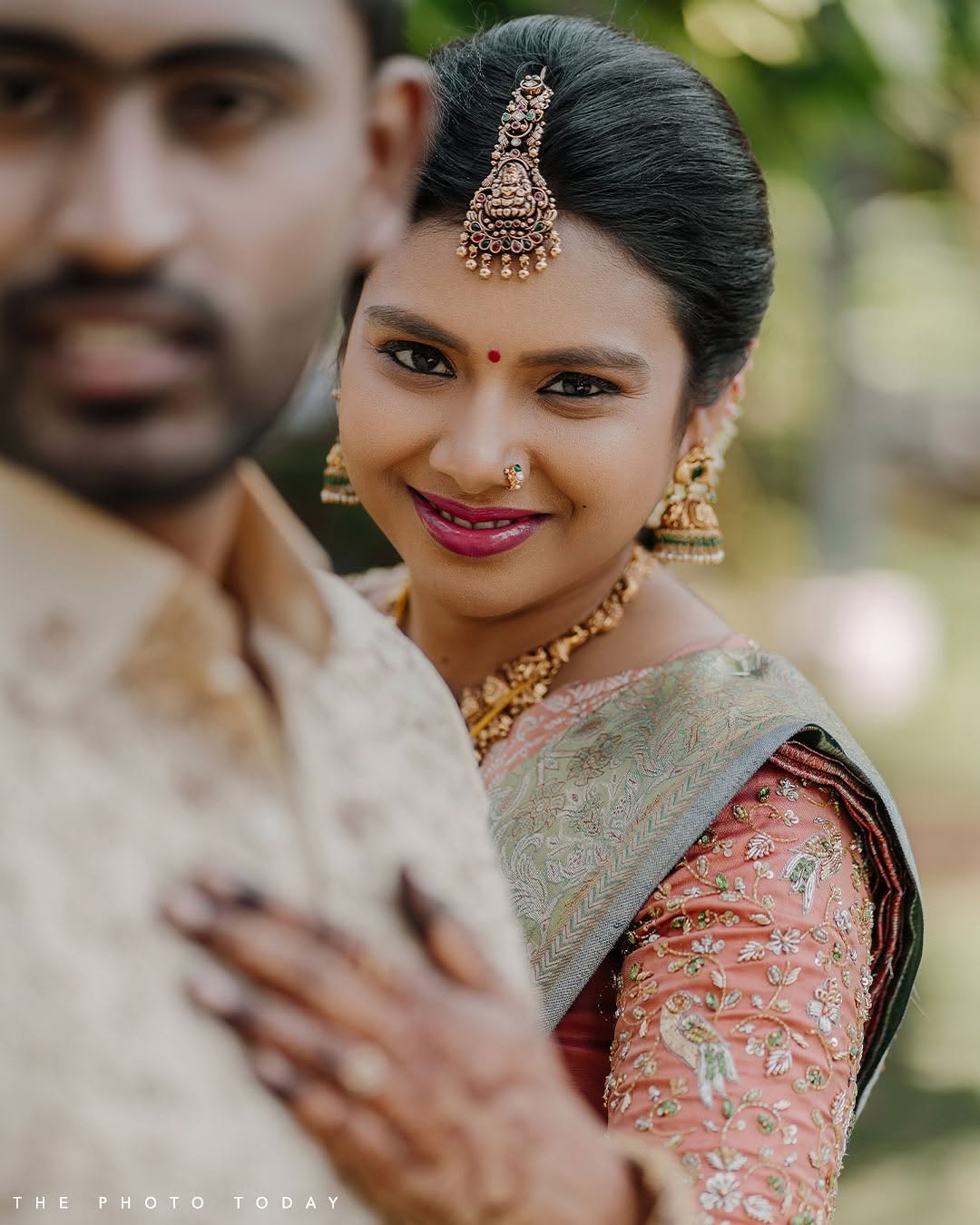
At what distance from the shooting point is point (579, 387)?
1501 millimetres

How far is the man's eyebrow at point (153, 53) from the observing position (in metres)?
0.66

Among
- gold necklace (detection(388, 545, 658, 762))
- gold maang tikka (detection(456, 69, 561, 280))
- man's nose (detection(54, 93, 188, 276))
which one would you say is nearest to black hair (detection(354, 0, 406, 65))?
man's nose (detection(54, 93, 188, 276))

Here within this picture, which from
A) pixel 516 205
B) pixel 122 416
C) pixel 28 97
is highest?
pixel 28 97

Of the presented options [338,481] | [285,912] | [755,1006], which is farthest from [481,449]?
[285,912]

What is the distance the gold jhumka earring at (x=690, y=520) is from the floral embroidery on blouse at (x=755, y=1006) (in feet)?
1.33

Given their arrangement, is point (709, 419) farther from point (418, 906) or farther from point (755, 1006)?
point (418, 906)

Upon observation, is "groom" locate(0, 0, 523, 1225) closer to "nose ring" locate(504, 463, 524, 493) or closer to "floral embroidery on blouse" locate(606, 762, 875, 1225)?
"floral embroidery on blouse" locate(606, 762, 875, 1225)

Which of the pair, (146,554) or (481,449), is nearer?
(146,554)

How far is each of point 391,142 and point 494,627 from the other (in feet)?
3.17

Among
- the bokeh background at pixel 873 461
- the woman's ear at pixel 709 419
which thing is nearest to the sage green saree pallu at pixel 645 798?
the woman's ear at pixel 709 419

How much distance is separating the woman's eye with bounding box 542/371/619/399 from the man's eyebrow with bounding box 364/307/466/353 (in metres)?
0.10

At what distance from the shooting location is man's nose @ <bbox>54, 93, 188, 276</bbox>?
26.0 inches

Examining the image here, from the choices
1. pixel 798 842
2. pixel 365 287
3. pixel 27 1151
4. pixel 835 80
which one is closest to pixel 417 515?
pixel 365 287

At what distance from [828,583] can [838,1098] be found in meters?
6.16
